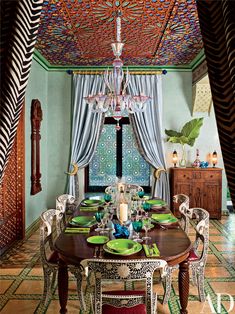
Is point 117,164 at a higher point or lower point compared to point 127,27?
lower

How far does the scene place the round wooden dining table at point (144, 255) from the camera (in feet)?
7.41

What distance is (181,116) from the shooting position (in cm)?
650

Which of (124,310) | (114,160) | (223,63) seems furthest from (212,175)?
(223,63)

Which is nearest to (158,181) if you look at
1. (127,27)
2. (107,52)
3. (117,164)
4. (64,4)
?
(117,164)

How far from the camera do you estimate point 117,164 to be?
21.9 feet

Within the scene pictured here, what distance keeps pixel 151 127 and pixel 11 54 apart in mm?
5613

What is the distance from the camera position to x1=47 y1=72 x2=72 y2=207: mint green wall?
21.4ft

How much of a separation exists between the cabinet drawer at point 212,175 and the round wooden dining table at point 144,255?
10.9ft

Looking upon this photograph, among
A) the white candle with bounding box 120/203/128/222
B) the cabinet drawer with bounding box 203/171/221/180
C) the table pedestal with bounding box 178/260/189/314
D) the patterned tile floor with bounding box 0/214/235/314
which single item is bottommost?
the patterned tile floor with bounding box 0/214/235/314

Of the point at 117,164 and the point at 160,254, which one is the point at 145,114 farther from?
the point at 160,254

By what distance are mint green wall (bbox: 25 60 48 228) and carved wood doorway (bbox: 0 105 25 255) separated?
33 centimetres

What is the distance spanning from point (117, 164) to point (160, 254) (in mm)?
4472

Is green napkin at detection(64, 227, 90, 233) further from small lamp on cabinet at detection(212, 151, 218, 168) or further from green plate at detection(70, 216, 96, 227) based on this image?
small lamp on cabinet at detection(212, 151, 218, 168)

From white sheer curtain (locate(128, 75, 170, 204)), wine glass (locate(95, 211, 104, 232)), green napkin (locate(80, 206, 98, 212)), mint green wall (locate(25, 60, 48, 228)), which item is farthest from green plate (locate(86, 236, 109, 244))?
white sheer curtain (locate(128, 75, 170, 204))
